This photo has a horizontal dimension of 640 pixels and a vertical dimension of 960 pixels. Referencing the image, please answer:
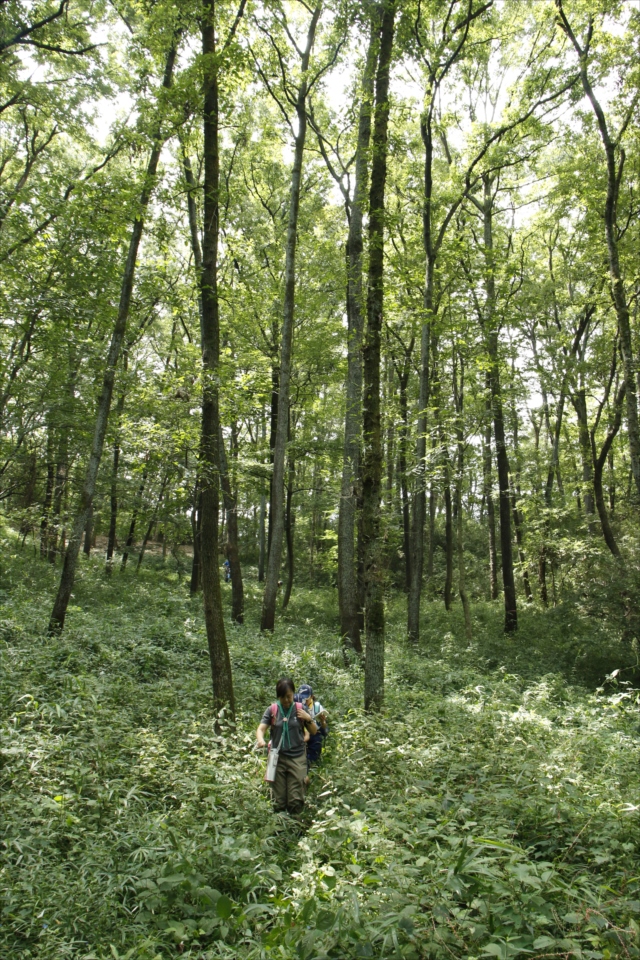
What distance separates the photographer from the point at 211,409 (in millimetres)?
7566

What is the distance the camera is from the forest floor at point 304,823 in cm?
310

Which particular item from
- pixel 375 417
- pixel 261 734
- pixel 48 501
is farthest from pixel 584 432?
pixel 48 501

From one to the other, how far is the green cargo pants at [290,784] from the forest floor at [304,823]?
22cm

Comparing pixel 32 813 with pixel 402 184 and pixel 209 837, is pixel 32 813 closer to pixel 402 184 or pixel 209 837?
pixel 209 837

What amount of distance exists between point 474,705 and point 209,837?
497cm

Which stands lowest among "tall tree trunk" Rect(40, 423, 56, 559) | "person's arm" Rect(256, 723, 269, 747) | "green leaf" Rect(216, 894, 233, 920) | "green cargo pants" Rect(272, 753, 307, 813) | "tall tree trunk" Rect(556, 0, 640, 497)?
"green cargo pants" Rect(272, 753, 307, 813)

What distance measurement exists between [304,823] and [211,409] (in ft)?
16.7

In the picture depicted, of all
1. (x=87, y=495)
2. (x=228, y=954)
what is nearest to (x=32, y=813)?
(x=228, y=954)

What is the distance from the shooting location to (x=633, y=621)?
12.5m

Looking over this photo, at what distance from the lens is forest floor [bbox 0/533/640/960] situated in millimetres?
3096

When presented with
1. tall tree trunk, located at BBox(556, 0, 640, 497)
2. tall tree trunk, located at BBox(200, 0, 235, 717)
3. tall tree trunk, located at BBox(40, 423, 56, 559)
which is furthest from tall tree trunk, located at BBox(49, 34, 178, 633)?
tall tree trunk, located at BBox(556, 0, 640, 497)

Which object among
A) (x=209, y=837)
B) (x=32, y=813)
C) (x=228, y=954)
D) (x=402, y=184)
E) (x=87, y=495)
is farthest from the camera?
(x=402, y=184)

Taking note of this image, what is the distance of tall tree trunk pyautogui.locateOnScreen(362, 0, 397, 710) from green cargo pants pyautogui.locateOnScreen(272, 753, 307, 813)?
5.51 feet

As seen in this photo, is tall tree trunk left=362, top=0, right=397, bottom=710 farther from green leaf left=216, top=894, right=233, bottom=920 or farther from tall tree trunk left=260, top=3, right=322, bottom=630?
tall tree trunk left=260, top=3, right=322, bottom=630
